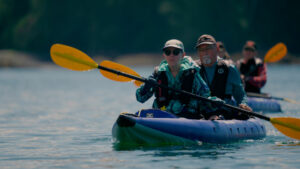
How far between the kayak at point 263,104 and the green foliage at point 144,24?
49.5 m

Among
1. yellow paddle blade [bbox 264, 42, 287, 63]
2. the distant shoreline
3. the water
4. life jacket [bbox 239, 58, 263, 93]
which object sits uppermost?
the distant shoreline

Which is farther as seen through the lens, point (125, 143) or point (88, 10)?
point (88, 10)

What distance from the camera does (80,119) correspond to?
1484 centimetres

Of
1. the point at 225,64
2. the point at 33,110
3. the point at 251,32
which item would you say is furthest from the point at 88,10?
the point at 225,64

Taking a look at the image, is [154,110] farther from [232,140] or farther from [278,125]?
[278,125]

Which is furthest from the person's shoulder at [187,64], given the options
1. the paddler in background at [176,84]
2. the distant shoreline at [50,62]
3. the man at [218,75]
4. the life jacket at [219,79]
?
the distant shoreline at [50,62]

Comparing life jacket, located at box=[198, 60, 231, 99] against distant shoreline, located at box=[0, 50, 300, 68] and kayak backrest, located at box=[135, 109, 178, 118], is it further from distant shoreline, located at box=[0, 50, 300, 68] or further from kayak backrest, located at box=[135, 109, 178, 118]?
distant shoreline, located at box=[0, 50, 300, 68]

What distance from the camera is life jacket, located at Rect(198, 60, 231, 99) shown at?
32.4 feet

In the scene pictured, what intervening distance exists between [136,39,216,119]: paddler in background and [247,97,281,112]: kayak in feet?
20.7

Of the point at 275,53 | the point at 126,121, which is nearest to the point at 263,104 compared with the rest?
the point at 275,53

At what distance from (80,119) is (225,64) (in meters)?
5.87

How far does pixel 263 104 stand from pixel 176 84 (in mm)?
6915

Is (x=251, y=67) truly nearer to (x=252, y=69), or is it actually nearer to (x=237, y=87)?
(x=252, y=69)

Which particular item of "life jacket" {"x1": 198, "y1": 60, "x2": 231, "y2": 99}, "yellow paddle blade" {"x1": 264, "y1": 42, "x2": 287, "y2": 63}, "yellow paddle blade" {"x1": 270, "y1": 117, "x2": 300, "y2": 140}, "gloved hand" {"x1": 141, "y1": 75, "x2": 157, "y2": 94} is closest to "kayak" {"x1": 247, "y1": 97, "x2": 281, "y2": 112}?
"yellow paddle blade" {"x1": 264, "y1": 42, "x2": 287, "y2": 63}
